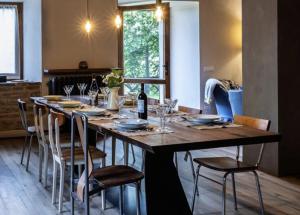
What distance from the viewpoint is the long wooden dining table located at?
2.86m

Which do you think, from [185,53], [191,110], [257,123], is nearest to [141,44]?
[185,53]

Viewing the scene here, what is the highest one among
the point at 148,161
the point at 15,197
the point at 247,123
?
the point at 247,123

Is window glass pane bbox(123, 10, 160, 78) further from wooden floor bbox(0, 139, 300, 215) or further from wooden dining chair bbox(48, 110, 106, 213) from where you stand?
wooden dining chair bbox(48, 110, 106, 213)

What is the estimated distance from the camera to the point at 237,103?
7.53 meters

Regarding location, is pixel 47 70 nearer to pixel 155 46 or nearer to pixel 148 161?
pixel 155 46

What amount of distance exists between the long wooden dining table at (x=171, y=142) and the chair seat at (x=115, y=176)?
0.35 feet

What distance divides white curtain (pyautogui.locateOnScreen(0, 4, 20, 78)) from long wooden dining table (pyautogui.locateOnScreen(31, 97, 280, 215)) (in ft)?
16.2

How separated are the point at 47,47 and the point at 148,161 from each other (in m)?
4.72

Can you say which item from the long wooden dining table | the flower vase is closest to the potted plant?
the flower vase

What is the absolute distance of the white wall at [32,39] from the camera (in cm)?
754

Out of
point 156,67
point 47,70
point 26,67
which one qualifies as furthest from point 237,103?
point 26,67

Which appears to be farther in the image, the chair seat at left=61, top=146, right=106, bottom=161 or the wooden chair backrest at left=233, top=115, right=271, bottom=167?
the chair seat at left=61, top=146, right=106, bottom=161

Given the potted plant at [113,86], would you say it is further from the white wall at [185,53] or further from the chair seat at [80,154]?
the white wall at [185,53]

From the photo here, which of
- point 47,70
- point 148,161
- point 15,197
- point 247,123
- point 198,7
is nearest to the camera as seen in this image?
point 148,161
